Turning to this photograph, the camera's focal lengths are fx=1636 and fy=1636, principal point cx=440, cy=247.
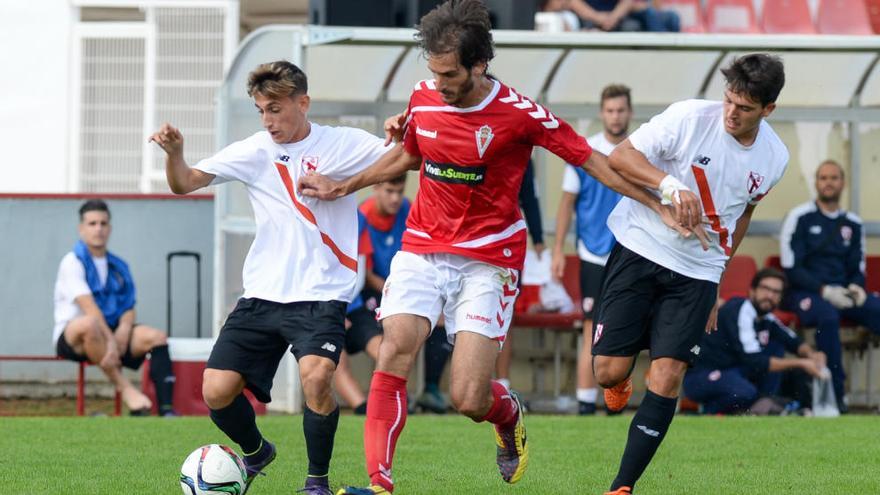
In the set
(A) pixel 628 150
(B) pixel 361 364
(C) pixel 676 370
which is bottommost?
(B) pixel 361 364

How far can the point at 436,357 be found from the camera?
13078 mm

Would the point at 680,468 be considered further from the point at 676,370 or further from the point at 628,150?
the point at 628,150

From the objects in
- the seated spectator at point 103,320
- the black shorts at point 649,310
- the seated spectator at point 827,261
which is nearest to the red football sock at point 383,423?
the black shorts at point 649,310

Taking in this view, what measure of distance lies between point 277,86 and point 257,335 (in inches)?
46.0

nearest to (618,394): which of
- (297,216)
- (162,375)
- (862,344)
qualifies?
(297,216)

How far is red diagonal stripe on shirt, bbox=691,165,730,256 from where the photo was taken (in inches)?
298

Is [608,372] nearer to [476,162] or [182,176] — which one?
[476,162]

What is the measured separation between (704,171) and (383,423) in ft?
6.27

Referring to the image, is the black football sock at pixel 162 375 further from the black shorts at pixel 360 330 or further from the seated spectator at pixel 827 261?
the seated spectator at pixel 827 261

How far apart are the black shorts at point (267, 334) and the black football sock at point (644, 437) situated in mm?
1394

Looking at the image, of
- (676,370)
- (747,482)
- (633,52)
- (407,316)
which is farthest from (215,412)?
(633,52)

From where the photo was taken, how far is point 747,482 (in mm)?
8266

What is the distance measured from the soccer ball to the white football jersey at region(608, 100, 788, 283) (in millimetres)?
2126

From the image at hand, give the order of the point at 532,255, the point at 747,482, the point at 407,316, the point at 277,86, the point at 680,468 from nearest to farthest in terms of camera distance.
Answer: the point at 407,316
the point at 277,86
the point at 747,482
the point at 680,468
the point at 532,255
